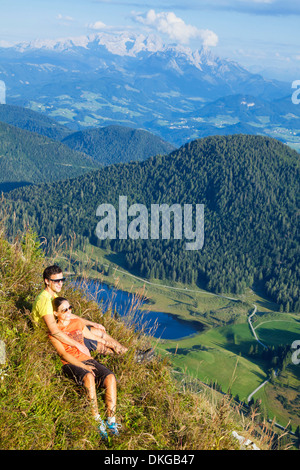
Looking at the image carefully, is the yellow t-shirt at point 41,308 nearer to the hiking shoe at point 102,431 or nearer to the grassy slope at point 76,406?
the grassy slope at point 76,406

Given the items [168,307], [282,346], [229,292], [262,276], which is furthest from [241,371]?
[262,276]

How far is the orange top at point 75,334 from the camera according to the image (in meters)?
10.6

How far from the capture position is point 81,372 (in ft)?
32.6

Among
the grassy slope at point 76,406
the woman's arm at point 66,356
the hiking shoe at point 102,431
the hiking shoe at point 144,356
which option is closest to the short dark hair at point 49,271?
the grassy slope at point 76,406

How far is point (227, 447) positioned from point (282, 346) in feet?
394

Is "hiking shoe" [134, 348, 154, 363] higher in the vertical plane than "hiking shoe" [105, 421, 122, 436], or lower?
higher

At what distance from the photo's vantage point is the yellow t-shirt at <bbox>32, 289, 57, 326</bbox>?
34.7ft

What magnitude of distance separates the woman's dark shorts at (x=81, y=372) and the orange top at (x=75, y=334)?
233 mm

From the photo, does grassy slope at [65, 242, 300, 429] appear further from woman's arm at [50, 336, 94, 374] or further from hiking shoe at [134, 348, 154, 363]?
woman's arm at [50, 336, 94, 374]

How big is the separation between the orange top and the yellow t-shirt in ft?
2.61

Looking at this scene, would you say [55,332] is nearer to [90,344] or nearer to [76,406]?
[90,344]

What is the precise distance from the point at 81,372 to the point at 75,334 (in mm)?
1502

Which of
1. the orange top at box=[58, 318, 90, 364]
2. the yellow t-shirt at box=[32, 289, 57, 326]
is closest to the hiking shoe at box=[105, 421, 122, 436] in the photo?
the orange top at box=[58, 318, 90, 364]

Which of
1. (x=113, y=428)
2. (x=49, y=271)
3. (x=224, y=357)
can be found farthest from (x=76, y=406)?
(x=224, y=357)
